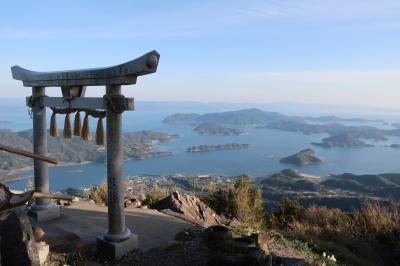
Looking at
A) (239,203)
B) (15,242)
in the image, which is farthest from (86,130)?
(239,203)

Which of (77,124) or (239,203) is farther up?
(77,124)

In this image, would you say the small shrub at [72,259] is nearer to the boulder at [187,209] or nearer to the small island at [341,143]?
the boulder at [187,209]

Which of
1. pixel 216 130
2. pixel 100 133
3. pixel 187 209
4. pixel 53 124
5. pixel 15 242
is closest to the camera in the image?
pixel 15 242

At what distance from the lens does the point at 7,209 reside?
4.86 m

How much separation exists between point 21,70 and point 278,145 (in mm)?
115144

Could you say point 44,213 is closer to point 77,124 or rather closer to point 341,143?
→ point 77,124

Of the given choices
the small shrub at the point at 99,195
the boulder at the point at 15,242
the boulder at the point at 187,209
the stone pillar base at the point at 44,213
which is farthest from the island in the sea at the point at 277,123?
the boulder at the point at 15,242

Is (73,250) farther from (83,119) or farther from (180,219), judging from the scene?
(180,219)

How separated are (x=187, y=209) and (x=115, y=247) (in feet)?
12.9

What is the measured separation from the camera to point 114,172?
6.55 metres

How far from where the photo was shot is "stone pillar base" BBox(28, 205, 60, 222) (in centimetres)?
812

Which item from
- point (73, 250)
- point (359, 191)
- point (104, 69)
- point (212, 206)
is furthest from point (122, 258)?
point (359, 191)

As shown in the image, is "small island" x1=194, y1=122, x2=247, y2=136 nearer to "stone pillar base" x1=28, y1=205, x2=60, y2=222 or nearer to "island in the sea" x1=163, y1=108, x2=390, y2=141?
"island in the sea" x1=163, y1=108, x2=390, y2=141

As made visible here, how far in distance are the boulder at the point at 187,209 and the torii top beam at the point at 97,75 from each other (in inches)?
166
